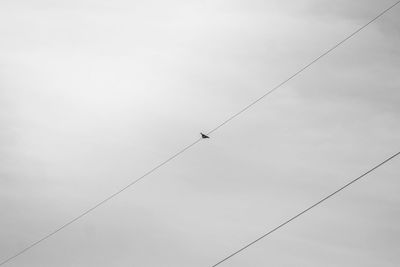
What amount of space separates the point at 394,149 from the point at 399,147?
505 mm

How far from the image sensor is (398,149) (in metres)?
28.4

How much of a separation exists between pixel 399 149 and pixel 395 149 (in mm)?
622

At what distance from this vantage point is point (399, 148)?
93.0 ft

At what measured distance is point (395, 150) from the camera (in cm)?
2797

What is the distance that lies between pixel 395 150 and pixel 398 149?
52cm

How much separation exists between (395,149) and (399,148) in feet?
1.44

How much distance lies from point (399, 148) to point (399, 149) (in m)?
0.21

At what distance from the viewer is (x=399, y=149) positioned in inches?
1124

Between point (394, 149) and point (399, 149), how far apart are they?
0.80m

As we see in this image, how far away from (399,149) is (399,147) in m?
0.36

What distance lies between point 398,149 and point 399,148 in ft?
0.25

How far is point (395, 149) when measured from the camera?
92.1 feet
